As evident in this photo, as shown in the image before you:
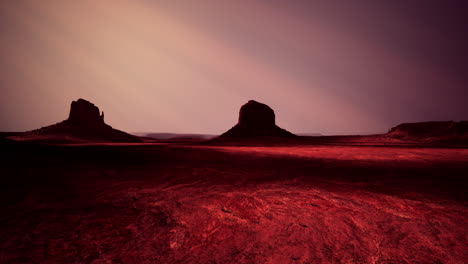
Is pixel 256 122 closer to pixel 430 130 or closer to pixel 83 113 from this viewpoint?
pixel 430 130

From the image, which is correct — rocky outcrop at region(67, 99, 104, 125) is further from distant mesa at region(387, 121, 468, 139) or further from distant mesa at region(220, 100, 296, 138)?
distant mesa at region(387, 121, 468, 139)

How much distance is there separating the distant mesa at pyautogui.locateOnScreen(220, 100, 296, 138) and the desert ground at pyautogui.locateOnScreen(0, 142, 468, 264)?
4556 cm

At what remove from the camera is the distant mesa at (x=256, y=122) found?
5247 cm

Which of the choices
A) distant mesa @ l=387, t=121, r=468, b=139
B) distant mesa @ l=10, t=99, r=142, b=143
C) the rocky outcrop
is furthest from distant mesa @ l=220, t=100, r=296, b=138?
the rocky outcrop

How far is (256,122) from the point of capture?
55.3 m

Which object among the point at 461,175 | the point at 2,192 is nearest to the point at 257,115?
the point at 461,175

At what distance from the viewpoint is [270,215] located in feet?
12.5

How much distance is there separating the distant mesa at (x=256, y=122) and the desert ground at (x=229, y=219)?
45.6 metres

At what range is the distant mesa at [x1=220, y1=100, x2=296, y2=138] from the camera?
2066 inches

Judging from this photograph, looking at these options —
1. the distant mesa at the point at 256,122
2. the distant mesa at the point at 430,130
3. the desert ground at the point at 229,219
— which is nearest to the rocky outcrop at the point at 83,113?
the distant mesa at the point at 256,122

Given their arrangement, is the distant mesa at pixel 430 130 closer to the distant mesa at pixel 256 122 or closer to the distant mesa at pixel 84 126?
the distant mesa at pixel 256 122

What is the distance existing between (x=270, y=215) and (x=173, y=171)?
473cm

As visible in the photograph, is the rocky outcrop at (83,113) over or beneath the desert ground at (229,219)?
over

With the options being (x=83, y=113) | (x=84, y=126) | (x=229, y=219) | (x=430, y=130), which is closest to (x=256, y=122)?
(x=430, y=130)
